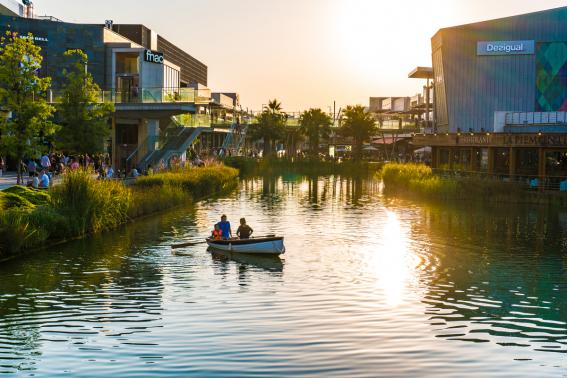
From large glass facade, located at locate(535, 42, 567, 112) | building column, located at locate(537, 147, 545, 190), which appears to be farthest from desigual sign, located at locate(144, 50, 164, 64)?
large glass facade, located at locate(535, 42, 567, 112)

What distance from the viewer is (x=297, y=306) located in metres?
21.2

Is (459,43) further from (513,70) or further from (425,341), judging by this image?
(425,341)

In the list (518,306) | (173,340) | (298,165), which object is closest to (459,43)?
(298,165)

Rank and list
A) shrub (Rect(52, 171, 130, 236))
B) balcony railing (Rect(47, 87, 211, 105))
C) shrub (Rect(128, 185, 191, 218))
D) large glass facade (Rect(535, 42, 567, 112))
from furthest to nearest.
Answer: large glass facade (Rect(535, 42, 567, 112))
balcony railing (Rect(47, 87, 211, 105))
shrub (Rect(128, 185, 191, 218))
shrub (Rect(52, 171, 130, 236))

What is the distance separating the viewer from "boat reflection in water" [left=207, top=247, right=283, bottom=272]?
28.1 metres

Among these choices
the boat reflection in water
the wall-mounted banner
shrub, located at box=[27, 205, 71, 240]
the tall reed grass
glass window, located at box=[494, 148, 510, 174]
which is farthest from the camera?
the wall-mounted banner

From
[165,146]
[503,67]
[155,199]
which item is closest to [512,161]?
[503,67]

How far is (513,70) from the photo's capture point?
3447 inches

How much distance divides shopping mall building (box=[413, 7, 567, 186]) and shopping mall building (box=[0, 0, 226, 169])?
25.3m

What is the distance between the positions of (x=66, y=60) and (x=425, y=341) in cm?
6531

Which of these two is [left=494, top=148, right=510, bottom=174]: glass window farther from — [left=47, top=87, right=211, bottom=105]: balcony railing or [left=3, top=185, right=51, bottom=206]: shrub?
[left=3, top=185, right=51, bottom=206]: shrub

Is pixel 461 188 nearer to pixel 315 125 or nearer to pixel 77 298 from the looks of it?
pixel 77 298

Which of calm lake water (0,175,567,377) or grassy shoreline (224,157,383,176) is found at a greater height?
grassy shoreline (224,157,383,176)

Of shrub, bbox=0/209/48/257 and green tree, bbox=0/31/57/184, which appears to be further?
green tree, bbox=0/31/57/184
